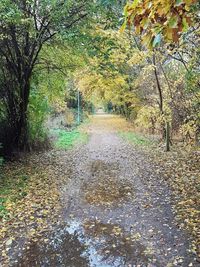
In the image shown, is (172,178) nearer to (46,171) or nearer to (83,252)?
(46,171)

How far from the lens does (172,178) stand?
10367 millimetres

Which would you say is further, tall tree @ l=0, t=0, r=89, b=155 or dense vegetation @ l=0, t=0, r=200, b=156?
dense vegetation @ l=0, t=0, r=200, b=156

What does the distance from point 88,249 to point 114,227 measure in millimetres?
1043

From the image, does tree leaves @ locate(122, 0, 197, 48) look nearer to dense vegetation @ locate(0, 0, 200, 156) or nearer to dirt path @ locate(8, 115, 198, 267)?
dirt path @ locate(8, 115, 198, 267)

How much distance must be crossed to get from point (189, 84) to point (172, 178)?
2941 millimetres

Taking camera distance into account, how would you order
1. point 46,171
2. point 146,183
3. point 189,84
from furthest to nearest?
point 46,171
point 189,84
point 146,183

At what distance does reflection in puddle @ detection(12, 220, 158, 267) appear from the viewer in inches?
207

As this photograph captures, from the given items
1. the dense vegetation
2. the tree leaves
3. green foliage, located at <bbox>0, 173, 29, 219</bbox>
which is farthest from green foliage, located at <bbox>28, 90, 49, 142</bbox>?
the tree leaves

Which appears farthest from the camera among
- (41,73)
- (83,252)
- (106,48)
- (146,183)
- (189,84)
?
(41,73)

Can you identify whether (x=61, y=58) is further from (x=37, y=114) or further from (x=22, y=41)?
(x=37, y=114)

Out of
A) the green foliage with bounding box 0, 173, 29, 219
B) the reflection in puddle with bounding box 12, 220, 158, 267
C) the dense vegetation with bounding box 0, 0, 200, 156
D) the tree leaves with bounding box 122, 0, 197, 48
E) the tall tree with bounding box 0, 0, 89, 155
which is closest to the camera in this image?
the tree leaves with bounding box 122, 0, 197, 48

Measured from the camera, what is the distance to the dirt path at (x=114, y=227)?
17.5 ft

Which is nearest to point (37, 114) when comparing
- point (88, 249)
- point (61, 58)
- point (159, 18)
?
point (61, 58)

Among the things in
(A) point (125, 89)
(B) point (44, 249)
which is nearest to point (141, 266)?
(B) point (44, 249)
